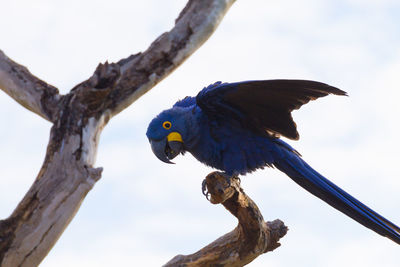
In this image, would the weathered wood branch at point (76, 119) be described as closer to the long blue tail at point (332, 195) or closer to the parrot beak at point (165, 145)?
the parrot beak at point (165, 145)

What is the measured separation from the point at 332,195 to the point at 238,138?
96cm

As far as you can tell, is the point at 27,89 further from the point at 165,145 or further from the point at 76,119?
the point at 165,145

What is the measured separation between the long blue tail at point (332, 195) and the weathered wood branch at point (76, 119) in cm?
196

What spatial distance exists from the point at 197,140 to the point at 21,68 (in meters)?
1.83

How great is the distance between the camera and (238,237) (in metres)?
4.39

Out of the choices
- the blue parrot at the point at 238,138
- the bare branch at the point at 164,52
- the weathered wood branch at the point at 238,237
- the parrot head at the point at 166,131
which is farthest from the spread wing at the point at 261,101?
the bare branch at the point at 164,52

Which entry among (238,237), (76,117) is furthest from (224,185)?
(76,117)

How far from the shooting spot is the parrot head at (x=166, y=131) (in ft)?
15.8

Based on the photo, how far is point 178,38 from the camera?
3285mm

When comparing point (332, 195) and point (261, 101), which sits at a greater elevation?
point (261, 101)

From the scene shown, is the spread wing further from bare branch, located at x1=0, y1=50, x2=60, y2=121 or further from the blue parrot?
bare branch, located at x1=0, y1=50, x2=60, y2=121

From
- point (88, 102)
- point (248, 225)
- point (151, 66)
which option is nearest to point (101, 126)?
point (88, 102)

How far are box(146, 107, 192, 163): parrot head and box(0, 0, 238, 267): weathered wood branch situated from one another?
149cm

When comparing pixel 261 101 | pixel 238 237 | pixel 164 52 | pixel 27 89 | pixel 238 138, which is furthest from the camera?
pixel 238 138
